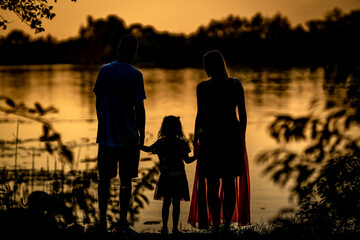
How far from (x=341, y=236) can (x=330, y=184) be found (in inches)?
80.7

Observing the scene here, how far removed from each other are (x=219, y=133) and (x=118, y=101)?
1015 millimetres

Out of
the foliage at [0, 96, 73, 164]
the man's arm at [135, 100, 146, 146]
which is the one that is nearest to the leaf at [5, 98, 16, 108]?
the foliage at [0, 96, 73, 164]

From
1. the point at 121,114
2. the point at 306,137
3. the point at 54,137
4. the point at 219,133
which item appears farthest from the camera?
the point at 219,133

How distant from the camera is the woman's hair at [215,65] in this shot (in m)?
5.40

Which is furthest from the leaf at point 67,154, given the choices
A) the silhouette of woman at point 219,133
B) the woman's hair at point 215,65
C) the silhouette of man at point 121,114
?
the woman's hair at point 215,65

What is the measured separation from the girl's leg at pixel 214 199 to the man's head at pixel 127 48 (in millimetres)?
1407

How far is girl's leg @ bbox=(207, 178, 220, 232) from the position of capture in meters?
5.69

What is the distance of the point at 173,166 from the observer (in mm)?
5805

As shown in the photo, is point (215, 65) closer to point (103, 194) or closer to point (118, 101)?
point (118, 101)

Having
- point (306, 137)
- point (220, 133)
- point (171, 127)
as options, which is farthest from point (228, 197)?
point (306, 137)

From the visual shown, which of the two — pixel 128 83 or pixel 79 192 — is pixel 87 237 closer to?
pixel 79 192

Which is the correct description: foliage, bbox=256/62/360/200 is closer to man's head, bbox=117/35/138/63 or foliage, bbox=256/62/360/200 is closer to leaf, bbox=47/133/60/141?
leaf, bbox=47/133/60/141

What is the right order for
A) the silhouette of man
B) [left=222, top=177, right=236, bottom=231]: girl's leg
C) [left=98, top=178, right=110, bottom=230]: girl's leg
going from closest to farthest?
the silhouette of man, [left=98, top=178, right=110, bottom=230]: girl's leg, [left=222, top=177, right=236, bottom=231]: girl's leg

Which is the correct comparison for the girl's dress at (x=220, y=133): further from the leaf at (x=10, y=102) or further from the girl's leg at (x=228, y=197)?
the leaf at (x=10, y=102)
